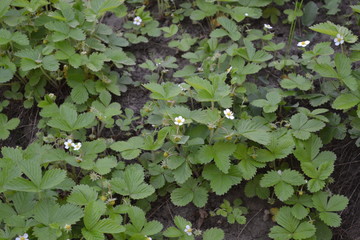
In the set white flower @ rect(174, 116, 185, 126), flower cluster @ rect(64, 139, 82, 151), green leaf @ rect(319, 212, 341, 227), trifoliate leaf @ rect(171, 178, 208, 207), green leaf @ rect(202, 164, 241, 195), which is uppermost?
white flower @ rect(174, 116, 185, 126)

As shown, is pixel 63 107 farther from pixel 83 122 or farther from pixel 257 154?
pixel 257 154

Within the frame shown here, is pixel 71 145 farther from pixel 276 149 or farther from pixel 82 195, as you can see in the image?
pixel 276 149

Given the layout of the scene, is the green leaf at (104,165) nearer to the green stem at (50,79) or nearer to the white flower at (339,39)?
the green stem at (50,79)

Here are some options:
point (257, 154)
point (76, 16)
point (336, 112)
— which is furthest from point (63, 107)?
point (336, 112)

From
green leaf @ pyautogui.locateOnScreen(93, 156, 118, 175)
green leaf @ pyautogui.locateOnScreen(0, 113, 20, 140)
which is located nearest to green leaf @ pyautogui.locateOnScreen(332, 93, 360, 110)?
green leaf @ pyautogui.locateOnScreen(93, 156, 118, 175)

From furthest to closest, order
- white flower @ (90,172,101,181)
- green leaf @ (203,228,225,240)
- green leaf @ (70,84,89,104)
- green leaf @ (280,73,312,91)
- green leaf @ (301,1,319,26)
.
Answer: green leaf @ (301,1,319,26) → green leaf @ (70,84,89,104) → green leaf @ (280,73,312,91) → white flower @ (90,172,101,181) → green leaf @ (203,228,225,240)

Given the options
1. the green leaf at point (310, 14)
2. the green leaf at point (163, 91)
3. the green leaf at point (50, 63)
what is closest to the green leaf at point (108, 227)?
the green leaf at point (163, 91)

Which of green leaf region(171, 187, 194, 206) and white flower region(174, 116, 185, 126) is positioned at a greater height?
white flower region(174, 116, 185, 126)

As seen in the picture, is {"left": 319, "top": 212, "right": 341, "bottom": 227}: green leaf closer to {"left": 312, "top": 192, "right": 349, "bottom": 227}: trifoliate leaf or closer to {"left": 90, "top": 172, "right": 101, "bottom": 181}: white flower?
{"left": 312, "top": 192, "right": 349, "bottom": 227}: trifoliate leaf
